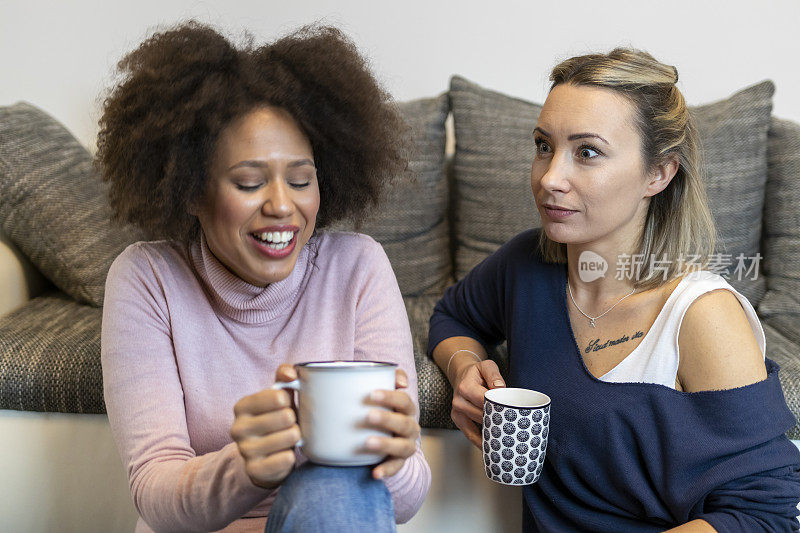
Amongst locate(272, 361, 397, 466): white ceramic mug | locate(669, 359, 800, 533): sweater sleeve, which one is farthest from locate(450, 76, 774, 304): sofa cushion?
locate(272, 361, 397, 466): white ceramic mug

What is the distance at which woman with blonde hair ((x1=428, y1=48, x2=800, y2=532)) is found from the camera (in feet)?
3.42

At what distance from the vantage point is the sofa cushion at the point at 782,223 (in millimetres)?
1899

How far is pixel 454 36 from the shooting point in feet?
7.29

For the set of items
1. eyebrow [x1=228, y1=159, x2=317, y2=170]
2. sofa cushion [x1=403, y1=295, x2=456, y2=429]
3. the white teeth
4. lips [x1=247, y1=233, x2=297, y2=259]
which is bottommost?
sofa cushion [x1=403, y1=295, x2=456, y2=429]

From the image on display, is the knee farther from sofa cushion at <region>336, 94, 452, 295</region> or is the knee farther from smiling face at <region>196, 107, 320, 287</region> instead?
sofa cushion at <region>336, 94, 452, 295</region>

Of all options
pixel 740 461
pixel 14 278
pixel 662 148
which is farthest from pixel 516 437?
pixel 14 278

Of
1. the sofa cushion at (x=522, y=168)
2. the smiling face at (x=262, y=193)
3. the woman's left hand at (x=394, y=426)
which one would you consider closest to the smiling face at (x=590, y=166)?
the smiling face at (x=262, y=193)

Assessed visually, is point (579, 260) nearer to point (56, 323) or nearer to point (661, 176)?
point (661, 176)

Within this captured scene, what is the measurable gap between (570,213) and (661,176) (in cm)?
18

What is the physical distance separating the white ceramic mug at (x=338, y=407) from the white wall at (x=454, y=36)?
1598 millimetres

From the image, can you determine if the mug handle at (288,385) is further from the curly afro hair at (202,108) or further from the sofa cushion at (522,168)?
the sofa cushion at (522,168)

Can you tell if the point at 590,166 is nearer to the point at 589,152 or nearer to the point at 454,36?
the point at 589,152

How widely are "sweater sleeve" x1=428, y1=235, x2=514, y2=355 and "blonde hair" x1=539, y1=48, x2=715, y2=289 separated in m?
0.30

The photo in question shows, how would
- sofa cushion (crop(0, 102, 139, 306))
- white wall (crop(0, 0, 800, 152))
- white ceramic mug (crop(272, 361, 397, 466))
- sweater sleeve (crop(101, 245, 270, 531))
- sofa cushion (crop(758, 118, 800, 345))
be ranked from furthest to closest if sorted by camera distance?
white wall (crop(0, 0, 800, 152)) → sofa cushion (crop(758, 118, 800, 345)) → sofa cushion (crop(0, 102, 139, 306)) → sweater sleeve (crop(101, 245, 270, 531)) → white ceramic mug (crop(272, 361, 397, 466))
